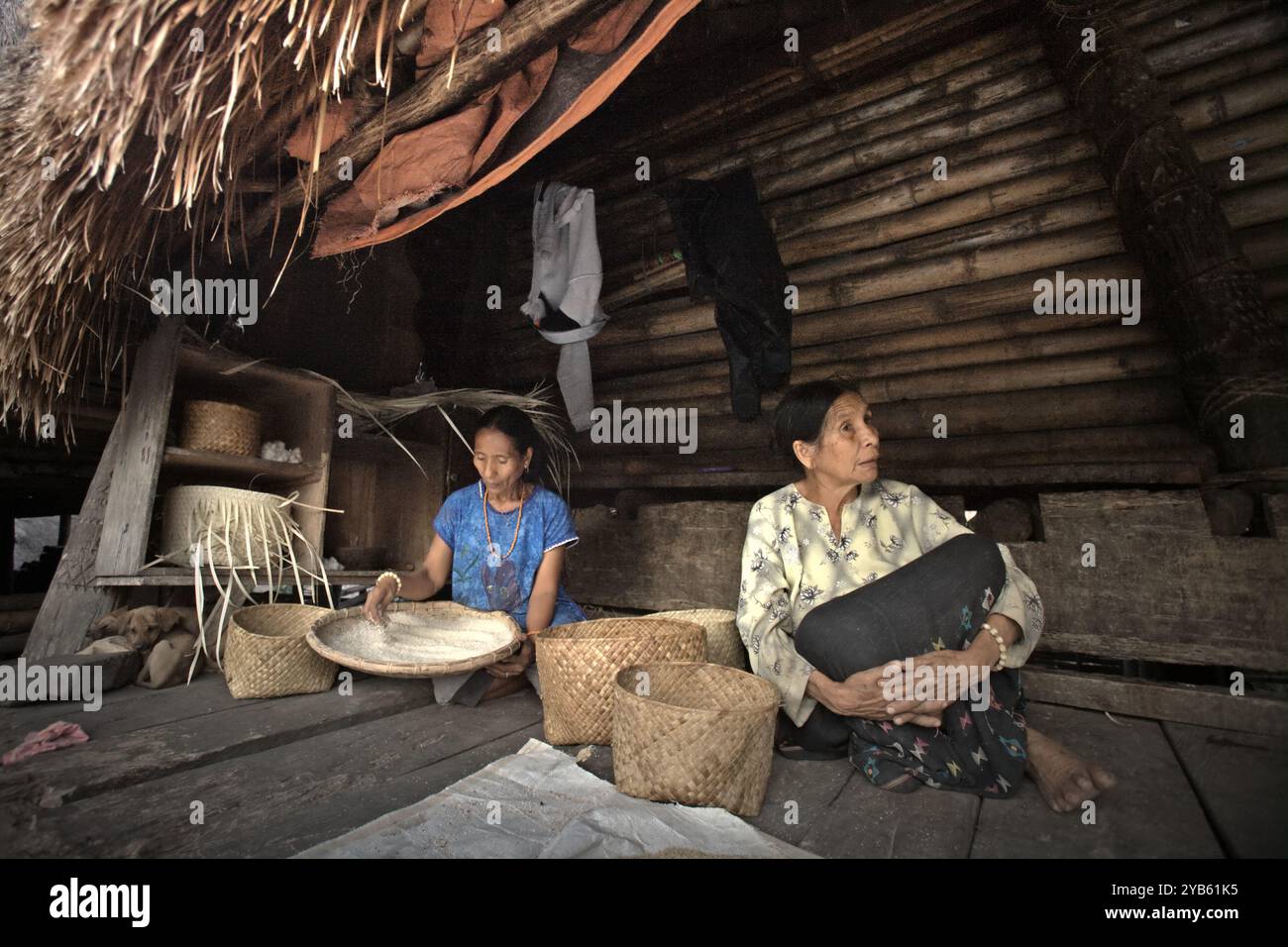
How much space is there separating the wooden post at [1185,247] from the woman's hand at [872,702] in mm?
1702

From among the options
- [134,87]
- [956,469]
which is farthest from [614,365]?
[134,87]

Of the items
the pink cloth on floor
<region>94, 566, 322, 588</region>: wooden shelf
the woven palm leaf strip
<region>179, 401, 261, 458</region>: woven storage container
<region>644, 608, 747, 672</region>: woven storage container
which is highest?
<region>179, 401, 261, 458</region>: woven storage container

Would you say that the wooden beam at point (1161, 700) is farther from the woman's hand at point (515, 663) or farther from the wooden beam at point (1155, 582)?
the woman's hand at point (515, 663)

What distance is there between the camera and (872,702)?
1.99 metres

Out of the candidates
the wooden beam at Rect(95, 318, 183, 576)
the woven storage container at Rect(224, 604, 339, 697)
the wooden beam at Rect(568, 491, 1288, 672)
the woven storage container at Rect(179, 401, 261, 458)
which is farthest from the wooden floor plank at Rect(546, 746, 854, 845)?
the woven storage container at Rect(179, 401, 261, 458)

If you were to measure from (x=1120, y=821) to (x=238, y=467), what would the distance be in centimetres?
383

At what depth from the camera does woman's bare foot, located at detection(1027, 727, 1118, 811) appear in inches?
70.3

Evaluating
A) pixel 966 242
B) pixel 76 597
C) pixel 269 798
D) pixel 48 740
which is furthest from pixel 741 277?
pixel 76 597

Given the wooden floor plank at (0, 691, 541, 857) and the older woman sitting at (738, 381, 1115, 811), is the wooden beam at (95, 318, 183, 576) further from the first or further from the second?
the older woman sitting at (738, 381, 1115, 811)

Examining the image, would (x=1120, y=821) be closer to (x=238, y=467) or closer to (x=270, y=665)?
(x=270, y=665)

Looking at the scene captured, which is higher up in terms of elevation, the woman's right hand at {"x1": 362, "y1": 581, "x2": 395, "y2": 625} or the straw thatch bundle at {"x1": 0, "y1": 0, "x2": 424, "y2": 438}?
the straw thatch bundle at {"x1": 0, "y1": 0, "x2": 424, "y2": 438}

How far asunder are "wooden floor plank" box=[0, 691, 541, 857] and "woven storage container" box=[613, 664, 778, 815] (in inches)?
23.9

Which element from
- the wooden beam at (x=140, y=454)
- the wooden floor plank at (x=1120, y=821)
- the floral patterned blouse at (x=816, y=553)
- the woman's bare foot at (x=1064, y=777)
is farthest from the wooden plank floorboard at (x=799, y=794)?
the wooden beam at (x=140, y=454)

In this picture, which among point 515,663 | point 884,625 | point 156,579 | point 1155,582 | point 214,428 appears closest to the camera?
point 884,625
